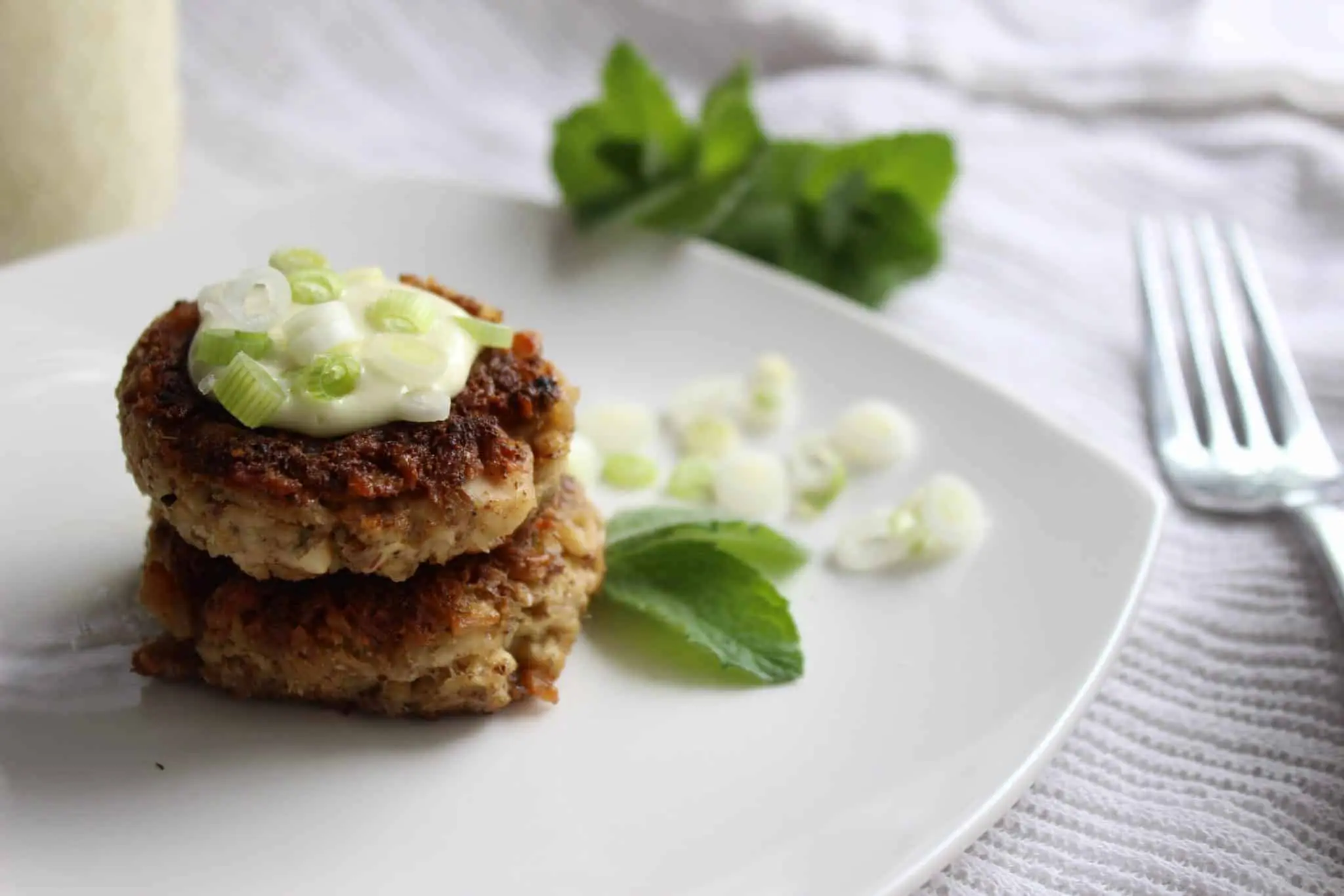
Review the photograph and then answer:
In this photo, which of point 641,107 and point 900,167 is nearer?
point 641,107

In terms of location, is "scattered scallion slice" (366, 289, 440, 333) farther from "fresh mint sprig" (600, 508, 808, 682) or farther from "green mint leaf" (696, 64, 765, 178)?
"green mint leaf" (696, 64, 765, 178)

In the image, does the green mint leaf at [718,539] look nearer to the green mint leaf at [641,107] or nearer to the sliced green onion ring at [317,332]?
the sliced green onion ring at [317,332]

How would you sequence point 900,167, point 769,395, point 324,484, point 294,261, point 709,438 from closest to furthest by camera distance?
point 324,484
point 294,261
point 709,438
point 769,395
point 900,167

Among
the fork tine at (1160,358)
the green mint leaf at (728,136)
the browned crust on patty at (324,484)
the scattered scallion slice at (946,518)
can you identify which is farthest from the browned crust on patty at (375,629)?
the fork tine at (1160,358)

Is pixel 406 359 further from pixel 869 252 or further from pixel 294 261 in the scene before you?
pixel 869 252

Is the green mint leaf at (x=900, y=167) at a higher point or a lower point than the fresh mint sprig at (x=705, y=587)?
higher

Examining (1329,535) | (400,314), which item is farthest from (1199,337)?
(400,314)

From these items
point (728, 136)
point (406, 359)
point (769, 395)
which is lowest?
point (406, 359)
